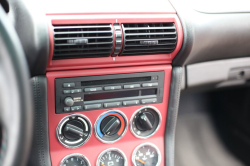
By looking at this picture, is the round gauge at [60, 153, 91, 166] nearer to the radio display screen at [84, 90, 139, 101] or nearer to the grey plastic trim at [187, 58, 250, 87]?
the radio display screen at [84, 90, 139, 101]

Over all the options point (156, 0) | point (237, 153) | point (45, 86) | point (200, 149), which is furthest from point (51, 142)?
point (237, 153)

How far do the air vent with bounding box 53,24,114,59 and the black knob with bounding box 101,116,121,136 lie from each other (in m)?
0.30

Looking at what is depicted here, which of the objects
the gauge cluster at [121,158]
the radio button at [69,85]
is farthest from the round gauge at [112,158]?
the radio button at [69,85]

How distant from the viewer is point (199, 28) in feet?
4.58

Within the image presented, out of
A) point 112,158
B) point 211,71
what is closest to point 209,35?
point 211,71

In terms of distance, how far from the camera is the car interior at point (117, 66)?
1.16 metres

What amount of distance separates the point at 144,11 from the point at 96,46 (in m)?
0.26

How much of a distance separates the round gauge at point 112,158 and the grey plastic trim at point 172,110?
23cm

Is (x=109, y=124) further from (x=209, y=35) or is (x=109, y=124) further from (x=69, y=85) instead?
(x=209, y=35)

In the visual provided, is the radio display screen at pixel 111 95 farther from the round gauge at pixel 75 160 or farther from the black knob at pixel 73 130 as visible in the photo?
the round gauge at pixel 75 160

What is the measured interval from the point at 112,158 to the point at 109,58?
479mm

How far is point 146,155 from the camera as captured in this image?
59.6 inches

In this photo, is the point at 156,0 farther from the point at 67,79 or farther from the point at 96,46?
the point at 67,79

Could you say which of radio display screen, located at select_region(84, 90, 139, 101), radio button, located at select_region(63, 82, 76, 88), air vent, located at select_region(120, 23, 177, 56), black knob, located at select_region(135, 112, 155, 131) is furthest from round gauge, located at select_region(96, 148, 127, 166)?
air vent, located at select_region(120, 23, 177, 56)
